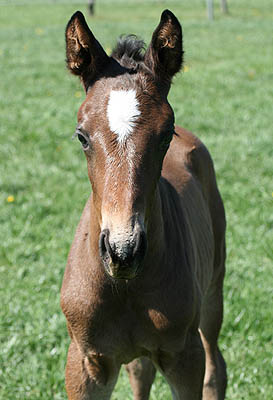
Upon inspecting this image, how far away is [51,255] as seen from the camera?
16.4 feet

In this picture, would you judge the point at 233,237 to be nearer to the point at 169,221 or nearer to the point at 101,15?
the point at 169,221

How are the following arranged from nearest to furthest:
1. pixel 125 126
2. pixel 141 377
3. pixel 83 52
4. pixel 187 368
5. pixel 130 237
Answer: pixel 130 237, pixel 125 126, pixel 83 52, pixel 187 368, pixel 141 377

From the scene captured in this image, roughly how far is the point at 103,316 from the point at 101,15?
22.0m

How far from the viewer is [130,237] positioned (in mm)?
2043

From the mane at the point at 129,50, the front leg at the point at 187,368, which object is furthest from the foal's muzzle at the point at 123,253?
the mane at the point at 129,50

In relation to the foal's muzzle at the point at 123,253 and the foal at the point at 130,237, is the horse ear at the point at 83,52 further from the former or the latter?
the foal's muzzle at the point at 123,253

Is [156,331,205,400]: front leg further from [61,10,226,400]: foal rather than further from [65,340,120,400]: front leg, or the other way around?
[65,340,120,400]: front leg

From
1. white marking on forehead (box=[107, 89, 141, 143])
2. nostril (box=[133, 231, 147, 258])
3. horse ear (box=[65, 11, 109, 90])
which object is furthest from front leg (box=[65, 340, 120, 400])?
horse ear (box=[65, 11, 109, 90])

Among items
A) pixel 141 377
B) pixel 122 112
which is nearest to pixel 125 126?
pixel 122 112

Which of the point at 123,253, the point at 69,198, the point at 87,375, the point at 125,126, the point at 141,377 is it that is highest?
the point at 125,126

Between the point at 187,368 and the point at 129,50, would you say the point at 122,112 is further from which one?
the point at 187,368

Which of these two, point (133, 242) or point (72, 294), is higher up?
point (133, 242)

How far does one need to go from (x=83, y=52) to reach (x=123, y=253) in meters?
1.00

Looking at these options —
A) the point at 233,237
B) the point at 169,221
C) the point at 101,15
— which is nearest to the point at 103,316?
the point at 169,221
